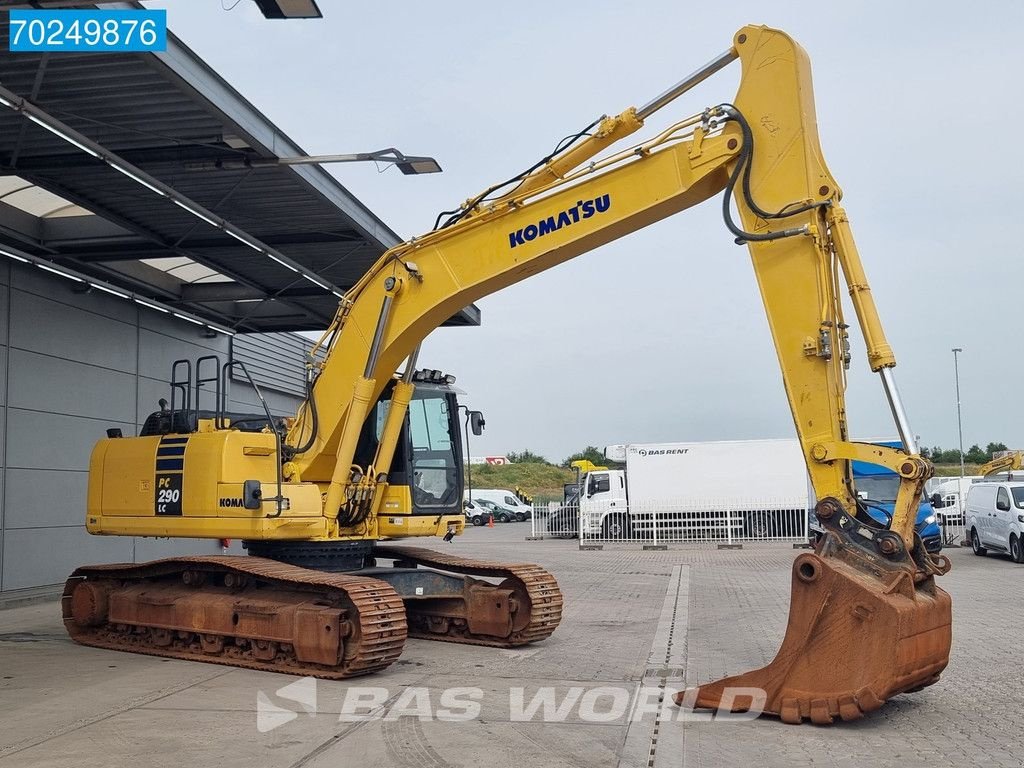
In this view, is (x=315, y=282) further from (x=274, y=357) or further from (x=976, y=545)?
(x=976, y=545)

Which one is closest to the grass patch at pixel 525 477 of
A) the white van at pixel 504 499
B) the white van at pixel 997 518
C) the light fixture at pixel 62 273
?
the white van at pixel 504 499

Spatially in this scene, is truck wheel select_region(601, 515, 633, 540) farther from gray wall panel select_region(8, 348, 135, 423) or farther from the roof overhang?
gray wall panel select_region(8, 348, 135, 423)

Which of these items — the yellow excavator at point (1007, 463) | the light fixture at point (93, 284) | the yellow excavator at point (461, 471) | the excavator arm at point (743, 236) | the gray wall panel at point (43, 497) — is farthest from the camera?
the yellow excavator at point (1007, 463)

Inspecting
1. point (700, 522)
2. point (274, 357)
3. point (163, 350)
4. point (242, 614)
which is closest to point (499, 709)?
point (242, 614)

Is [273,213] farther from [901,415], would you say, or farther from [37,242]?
[901,415]

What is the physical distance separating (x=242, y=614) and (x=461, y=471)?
2.99 m

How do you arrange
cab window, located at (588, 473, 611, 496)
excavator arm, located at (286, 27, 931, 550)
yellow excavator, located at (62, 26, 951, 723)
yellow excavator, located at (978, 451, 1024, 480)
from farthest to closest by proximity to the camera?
cab window, located at (588, 473, 611, 496), yellow excavator, located at (978, 451, 1024, 480), excavator arm, located at (286, 27, 931, 550), yellow excavator, located at (62, 26, 951, 723)

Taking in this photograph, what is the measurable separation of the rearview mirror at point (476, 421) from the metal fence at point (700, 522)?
60.4 ft

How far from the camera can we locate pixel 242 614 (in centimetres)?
1023

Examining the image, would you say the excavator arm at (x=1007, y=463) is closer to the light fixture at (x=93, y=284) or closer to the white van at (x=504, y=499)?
the light fixture at (x=93, y=284)

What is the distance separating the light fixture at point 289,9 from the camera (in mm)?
8992

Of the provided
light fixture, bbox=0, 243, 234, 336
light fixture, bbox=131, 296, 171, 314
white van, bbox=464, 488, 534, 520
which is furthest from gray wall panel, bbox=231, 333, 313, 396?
white van, bbox=464, 488, 534, 520

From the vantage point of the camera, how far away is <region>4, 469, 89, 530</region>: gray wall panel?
15.9 meters

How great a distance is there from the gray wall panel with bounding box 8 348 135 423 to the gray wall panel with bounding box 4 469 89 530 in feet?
3.47
